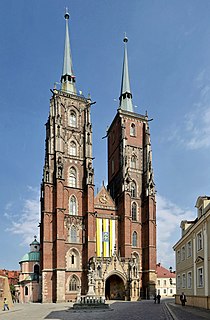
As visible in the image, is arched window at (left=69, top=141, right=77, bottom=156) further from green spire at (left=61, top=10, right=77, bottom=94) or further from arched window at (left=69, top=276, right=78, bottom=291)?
arched window at (left=69, top=276, right=78, bottom=291)

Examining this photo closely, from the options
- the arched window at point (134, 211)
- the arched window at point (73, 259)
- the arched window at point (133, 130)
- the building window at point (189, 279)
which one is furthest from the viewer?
the arched window at point (133, 130)

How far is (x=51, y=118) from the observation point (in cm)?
6650

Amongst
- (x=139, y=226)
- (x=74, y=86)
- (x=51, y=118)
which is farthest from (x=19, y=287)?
(x=74, y=86)

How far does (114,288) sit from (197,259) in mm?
34067

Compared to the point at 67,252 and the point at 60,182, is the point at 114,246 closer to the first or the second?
the point at 67,252

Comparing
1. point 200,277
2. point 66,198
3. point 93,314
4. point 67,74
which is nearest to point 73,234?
point 66,198

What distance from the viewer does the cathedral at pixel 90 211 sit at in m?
58.8

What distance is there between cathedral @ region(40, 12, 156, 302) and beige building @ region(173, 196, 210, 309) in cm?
1957

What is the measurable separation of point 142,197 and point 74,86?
26041mm

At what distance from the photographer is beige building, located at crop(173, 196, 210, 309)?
28.5 m

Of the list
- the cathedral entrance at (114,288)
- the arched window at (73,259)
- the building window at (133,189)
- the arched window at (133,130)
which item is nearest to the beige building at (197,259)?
the cathedral entrance at (114,288)

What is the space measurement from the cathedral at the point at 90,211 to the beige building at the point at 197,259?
1957 cm

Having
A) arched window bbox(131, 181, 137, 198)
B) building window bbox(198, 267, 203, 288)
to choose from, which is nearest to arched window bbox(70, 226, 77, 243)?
arched window bbox(131, 181, 137, 198)

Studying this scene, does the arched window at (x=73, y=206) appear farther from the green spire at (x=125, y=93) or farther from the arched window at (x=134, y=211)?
the green spire at (x=125, y=93)
